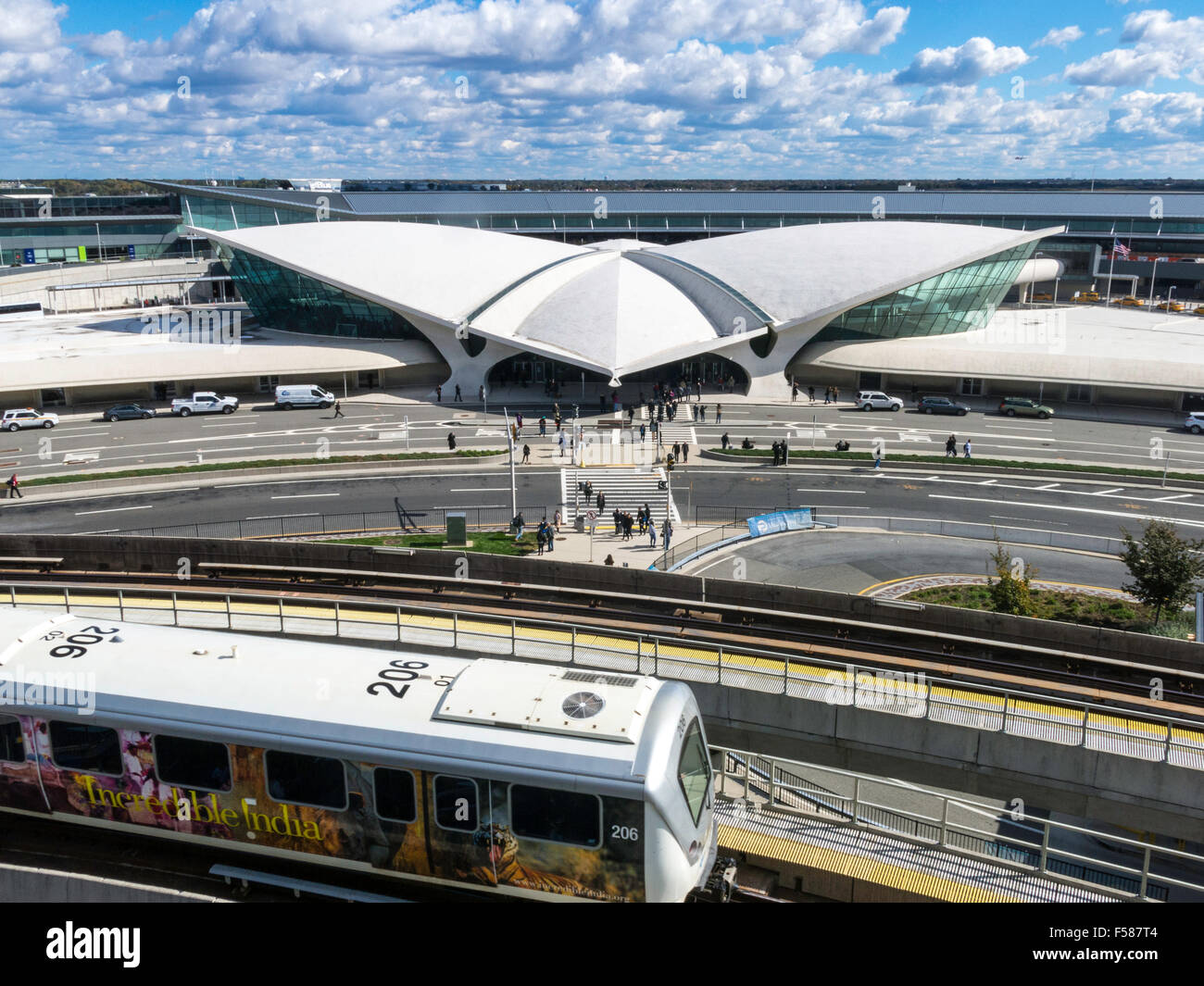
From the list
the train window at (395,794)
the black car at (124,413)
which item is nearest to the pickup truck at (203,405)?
the black car at (124,413)

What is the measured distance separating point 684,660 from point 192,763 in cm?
855

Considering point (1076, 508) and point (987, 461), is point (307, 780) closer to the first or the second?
point (1076, 508)

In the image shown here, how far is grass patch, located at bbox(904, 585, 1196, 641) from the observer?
27469 millimetres

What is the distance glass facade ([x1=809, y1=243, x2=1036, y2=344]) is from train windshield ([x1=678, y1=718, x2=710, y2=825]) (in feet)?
164

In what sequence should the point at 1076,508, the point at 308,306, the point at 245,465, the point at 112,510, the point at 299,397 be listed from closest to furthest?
the point at 112,510 < the point at 1076,508 < the point at 245,465 < the point at 299,397 < the point at 308,306

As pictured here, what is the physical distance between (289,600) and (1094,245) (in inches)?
4099

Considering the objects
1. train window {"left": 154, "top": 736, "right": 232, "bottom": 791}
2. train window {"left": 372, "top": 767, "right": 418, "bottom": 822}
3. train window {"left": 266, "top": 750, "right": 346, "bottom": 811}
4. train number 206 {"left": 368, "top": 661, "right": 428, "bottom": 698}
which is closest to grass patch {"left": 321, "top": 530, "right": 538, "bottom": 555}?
train number 206 {"left": 368, "top": 661, "right": 428, "bottom": 698}

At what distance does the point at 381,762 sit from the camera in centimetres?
1134

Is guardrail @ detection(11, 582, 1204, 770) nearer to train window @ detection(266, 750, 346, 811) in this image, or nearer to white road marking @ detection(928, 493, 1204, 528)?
train window @ detection(266, 750, 346, 811)

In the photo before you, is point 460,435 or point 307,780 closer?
point 307,780

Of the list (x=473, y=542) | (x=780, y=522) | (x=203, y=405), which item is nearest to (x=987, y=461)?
(x=780, y=522)

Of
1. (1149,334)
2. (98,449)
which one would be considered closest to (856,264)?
(1149,334)

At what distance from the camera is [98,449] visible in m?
45.9
